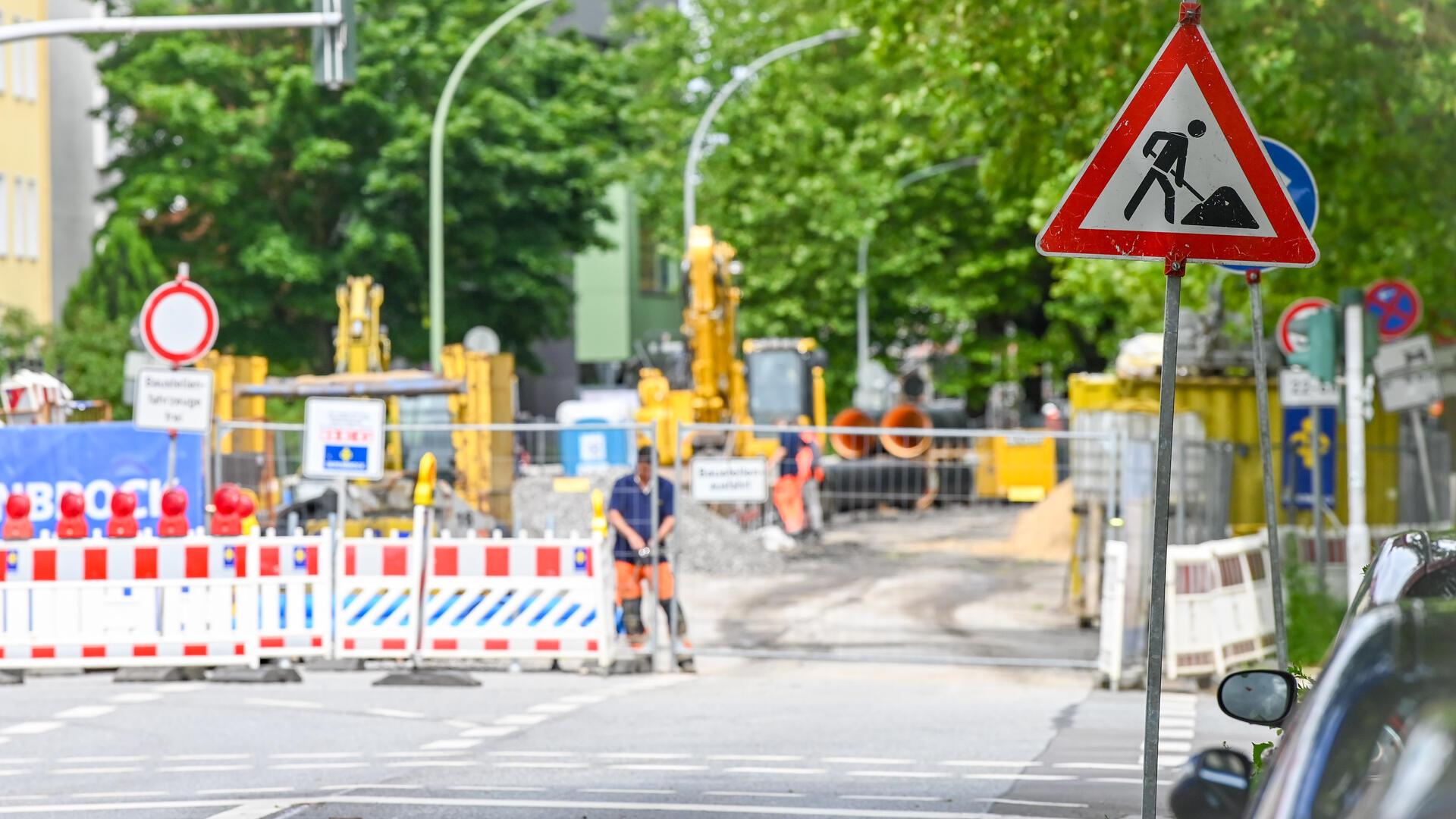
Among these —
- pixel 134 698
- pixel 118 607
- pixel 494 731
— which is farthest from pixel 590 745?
pixel 118 607

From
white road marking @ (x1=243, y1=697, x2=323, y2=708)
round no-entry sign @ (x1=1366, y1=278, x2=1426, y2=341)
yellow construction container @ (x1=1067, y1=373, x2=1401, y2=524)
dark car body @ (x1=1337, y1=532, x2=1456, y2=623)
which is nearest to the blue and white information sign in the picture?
white road marking @ (x1=243, y1=697, x2=323, y2=708)

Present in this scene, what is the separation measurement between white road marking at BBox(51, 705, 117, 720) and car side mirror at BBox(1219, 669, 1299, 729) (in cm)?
934

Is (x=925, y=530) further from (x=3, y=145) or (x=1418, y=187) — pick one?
(x=3, y=145)

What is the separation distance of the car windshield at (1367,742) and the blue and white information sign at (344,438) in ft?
45.6

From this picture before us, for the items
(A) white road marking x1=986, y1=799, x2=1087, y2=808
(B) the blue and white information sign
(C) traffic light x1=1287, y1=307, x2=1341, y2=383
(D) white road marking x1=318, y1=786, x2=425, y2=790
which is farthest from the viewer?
(B) the blue and white information sign

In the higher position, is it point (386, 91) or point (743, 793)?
point (386, 91)

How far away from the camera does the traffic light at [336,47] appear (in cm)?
1855

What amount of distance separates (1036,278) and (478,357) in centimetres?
2330

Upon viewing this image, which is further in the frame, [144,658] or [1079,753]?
[144,658]

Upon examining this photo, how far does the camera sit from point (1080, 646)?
18.7 metres

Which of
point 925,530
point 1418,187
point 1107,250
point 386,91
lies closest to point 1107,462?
point 1418,187

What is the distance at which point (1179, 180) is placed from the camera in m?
6.91

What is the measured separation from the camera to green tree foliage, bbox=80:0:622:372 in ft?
140

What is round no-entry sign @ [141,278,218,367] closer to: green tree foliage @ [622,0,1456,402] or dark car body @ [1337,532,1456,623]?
green tree foliage @ [622,0,1456,402]
